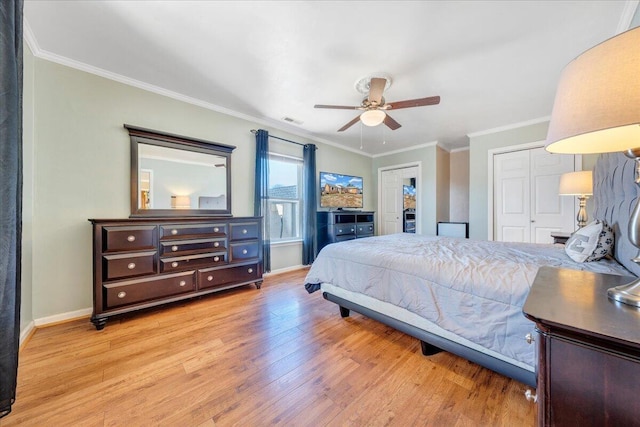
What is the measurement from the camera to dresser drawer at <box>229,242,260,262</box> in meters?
3.04

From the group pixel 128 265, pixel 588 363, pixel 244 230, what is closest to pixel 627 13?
pixel 588 363

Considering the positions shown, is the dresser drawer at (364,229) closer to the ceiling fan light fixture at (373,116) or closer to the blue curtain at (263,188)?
the blue curtain at (263,188)

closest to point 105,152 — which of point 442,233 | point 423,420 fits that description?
point 423,420

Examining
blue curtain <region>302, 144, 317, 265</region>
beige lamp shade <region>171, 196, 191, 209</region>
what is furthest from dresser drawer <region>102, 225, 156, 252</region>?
blue curtain <region>302, 144, 317, 265</region>

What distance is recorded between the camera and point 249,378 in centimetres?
153

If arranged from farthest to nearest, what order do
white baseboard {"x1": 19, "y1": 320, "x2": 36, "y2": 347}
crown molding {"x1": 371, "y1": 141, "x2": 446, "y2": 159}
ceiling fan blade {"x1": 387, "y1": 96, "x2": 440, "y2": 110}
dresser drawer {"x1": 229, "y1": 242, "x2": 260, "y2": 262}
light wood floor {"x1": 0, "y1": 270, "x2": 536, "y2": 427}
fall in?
1. crown molding {"x1": 371, "y1": 141, "x2": 446, "y2": 159}
2. dresser drawer {"x1": 229, "y1": 242, "x2": 260, "y2": 262}
3. ceiling fan blade {"x1": 387, "y1": 96, "x2": 440, "y2": 110}
4. white baseboard {"x1": 19, "y1": 320, "x2": 36, "y2": 347}
5. light wood floor {"x1": 0, "y1": 270, "x2": 536, "y2": 427}

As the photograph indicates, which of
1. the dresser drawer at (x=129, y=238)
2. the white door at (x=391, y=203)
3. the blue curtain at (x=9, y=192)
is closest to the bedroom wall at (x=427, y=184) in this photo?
the white door at (x=391, y=203)

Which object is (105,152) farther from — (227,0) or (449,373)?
(449,373)

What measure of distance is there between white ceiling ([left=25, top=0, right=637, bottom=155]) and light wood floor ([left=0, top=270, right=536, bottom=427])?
8.28 feet

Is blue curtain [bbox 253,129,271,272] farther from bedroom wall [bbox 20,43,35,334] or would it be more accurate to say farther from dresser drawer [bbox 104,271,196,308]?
bedroom wall [bbox 20,43,35,334]

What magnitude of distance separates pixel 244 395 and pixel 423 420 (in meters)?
0.99

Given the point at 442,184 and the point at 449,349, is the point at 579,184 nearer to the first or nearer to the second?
the point at 442,184

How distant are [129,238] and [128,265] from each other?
0.26 meters

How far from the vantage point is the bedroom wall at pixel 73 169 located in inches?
85.8
